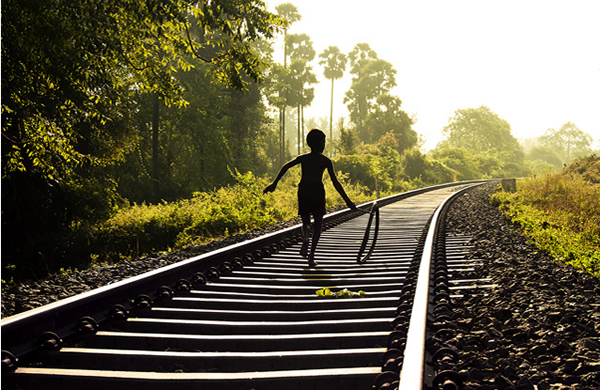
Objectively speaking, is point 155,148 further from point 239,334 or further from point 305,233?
point 239,334

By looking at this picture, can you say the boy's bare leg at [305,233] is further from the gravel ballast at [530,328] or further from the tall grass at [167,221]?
the tall grass at [167,221]

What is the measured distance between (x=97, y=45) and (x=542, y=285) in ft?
23.5

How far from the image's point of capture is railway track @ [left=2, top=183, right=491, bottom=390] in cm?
223

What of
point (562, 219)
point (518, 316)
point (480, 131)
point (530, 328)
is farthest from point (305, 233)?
point (480, 131)

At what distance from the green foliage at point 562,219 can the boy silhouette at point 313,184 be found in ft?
10.2

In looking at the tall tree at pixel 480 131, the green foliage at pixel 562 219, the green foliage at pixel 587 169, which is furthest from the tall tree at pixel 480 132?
the green foliage at pixel 562 219

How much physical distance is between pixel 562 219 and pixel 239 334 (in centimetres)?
994

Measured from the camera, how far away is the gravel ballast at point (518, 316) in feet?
7.97

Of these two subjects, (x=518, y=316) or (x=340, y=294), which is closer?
(x=518, y=316)

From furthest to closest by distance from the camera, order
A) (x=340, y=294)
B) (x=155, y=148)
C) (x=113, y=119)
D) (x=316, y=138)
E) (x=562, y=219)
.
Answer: (x=155, y=148)
(x=113, y=119)
(x=562, y=219)
(x=316, y=138)
(x=340, y=294)

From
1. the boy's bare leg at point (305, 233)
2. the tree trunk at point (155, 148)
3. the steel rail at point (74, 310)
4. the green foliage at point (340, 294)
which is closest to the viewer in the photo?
the steel rail at point (74, 310)

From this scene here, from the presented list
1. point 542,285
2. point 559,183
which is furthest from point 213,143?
point 542,285

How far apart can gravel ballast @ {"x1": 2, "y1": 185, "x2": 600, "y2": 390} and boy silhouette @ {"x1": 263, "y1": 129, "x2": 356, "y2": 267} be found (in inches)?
72.6

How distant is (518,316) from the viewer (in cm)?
350
